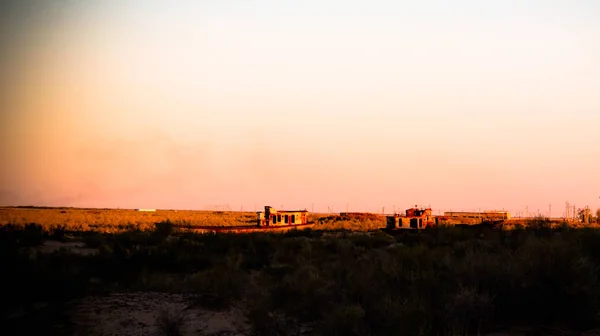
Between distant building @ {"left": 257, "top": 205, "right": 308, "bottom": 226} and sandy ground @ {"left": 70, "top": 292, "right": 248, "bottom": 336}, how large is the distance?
34129 mm

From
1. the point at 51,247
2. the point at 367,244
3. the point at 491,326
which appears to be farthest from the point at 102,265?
the point at 367,244

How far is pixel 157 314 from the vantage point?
41.9ft

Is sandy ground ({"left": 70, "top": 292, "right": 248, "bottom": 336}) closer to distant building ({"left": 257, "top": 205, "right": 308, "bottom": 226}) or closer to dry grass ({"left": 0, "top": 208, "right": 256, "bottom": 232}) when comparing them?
dry grass ({"left": 0, "top": 208, "right": 256, "bottom": 232})

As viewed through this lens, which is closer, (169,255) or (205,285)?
(205,285)

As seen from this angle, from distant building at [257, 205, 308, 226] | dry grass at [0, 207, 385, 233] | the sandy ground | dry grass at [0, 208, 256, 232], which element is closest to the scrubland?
the sandy ground

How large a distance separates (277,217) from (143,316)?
1438 inches

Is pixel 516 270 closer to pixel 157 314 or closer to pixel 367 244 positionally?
pixel 157 314

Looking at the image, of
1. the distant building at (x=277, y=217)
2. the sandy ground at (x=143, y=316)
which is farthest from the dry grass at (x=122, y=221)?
the sandy ground at (x=143, y=316)

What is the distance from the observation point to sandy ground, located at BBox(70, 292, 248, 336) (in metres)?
11.8

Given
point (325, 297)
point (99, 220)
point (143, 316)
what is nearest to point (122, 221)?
point (99, 220)

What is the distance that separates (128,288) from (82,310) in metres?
2.48

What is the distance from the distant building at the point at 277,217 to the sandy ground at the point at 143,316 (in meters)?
34.1

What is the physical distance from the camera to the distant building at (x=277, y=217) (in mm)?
48594

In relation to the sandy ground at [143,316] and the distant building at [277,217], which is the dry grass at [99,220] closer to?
the distant building at [277,217]
